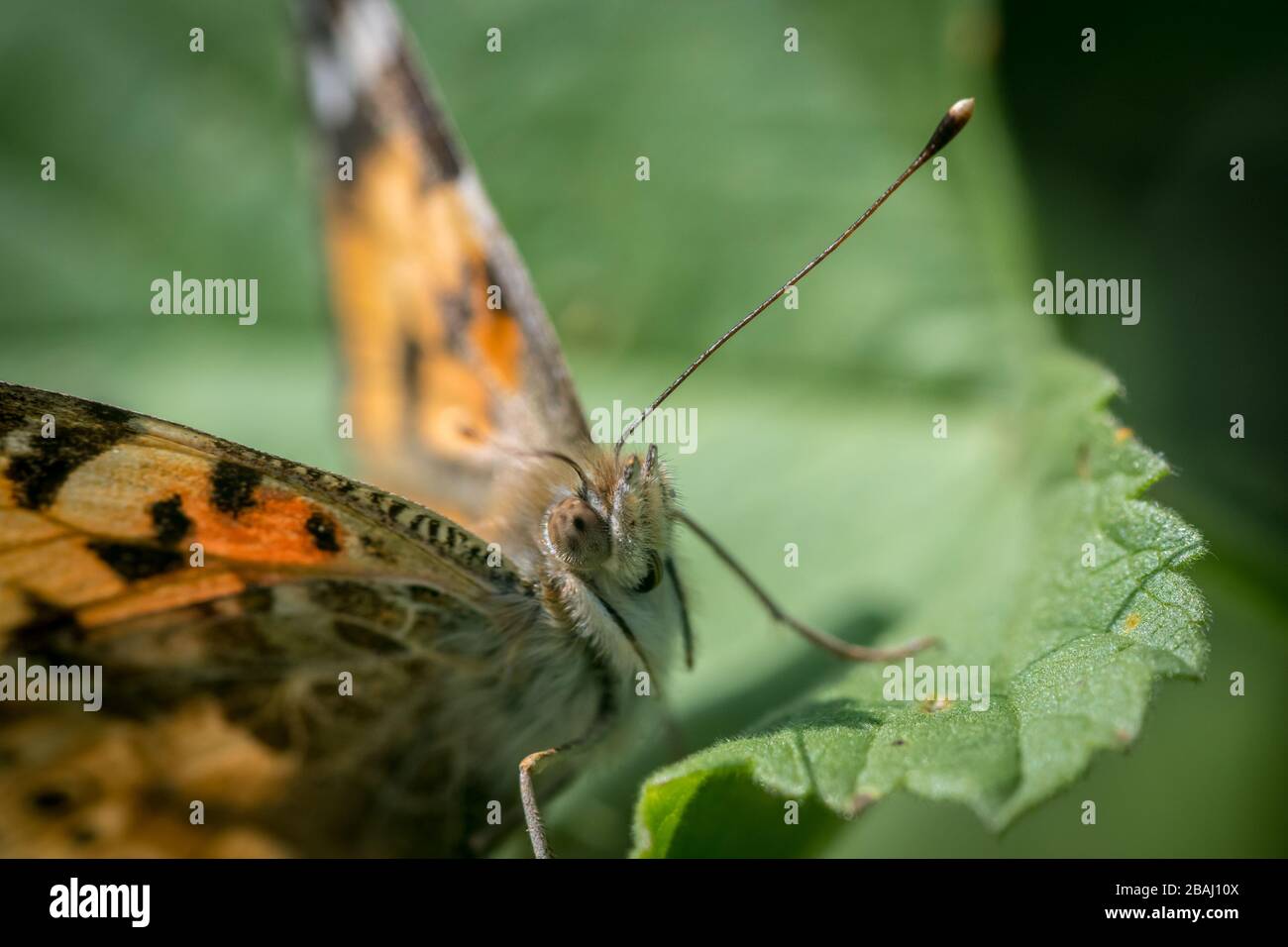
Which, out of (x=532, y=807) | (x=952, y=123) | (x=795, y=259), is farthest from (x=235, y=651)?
(x=795, y=259)

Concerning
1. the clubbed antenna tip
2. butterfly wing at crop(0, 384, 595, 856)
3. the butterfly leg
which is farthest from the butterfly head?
the clubbed antenna tip

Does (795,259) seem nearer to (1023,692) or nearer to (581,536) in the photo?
(581,536)

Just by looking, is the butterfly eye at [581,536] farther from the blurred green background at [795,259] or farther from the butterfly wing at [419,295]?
the blurred green background at [795,259]

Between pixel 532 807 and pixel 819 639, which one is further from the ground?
pixel 819 639

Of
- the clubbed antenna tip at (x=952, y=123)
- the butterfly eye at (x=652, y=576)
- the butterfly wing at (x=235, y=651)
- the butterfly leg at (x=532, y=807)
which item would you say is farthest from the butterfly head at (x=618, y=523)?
the clubbed antenna tip at (x=952, y=123)

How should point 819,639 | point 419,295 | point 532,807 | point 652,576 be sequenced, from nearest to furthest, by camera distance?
1. point 532,807
2. point 652,576
3. point 819,639
4. point 419,295

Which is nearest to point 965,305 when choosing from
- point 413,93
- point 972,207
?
point 972,207
